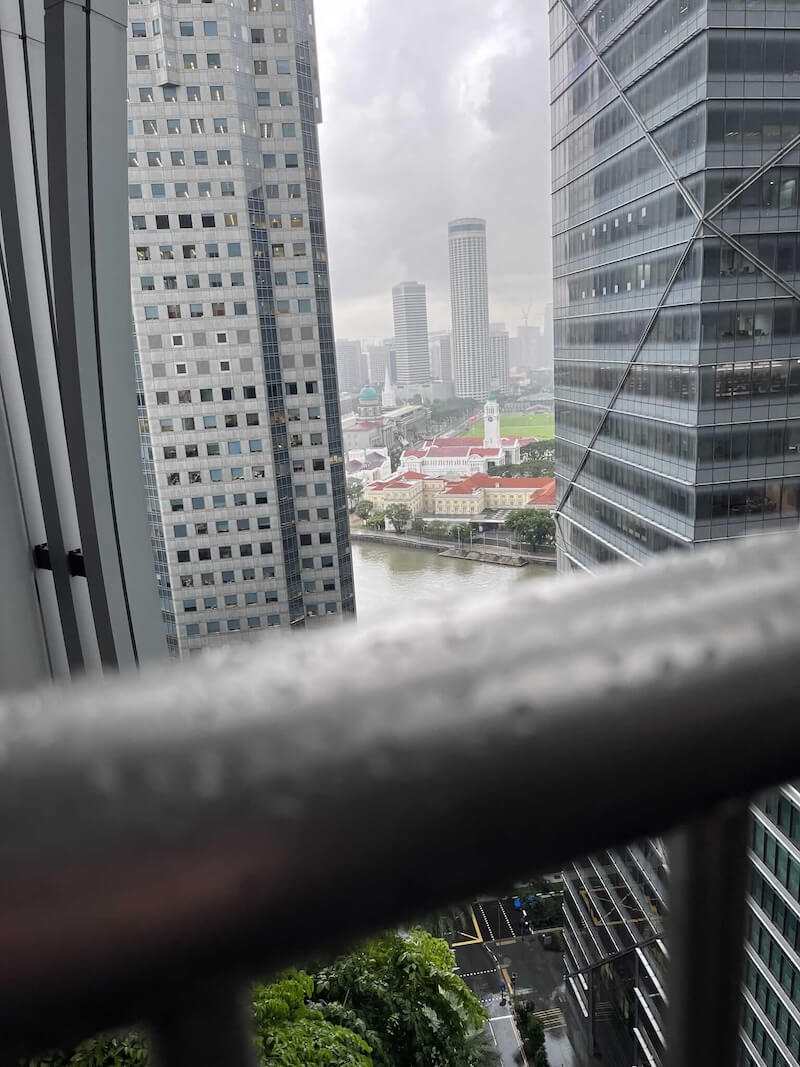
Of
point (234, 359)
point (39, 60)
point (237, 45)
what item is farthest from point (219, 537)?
point (39, 60)

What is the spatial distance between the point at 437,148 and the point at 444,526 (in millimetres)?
8977

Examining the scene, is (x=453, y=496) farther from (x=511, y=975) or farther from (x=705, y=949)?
(x=705, y=949)

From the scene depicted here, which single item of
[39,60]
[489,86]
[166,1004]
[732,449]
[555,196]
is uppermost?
[489,86]

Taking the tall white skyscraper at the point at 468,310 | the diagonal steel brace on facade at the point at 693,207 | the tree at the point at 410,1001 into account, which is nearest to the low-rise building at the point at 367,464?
the tall white skyscraper at the point at 468,310

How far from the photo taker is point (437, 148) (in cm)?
1717

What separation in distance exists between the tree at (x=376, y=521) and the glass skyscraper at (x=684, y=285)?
4.36 meters

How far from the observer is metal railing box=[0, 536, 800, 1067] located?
0.13m

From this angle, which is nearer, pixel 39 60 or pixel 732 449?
pixel 39 60

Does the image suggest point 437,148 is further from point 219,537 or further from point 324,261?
point 219,537

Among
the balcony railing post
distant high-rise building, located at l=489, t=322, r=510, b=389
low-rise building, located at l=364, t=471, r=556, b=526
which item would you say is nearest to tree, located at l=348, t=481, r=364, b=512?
low-rise building, located at l=364, t=471, r=556, b=526

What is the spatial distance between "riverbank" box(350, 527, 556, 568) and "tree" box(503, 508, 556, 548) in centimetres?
33

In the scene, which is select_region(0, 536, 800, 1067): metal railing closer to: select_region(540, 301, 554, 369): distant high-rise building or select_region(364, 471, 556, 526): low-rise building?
select_region(364, 471, 556, 526): low-rise building

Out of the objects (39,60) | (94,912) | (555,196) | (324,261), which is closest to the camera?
(94,912)

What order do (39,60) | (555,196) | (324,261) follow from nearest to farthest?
(39,60)
(324,261)
(555,196)
